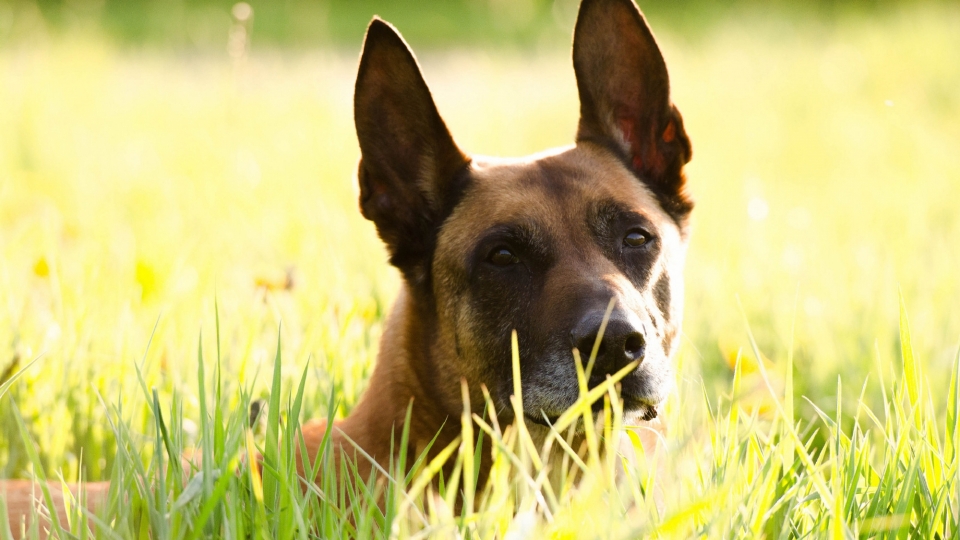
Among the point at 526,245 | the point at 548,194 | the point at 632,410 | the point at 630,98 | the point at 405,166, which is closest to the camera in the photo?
the point at 632,410

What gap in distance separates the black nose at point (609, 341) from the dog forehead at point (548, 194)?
19.4 inches

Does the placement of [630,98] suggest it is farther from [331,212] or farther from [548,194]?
[331,212]

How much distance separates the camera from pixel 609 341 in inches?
95.2

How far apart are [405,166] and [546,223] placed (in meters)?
0.59

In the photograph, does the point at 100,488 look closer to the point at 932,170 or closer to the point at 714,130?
the point at 932,170

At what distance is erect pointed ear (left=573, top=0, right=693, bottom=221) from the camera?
309cm

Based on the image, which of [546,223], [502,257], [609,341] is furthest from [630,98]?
[609,341]

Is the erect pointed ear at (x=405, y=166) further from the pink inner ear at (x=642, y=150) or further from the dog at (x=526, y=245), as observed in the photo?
the pink inner ear at (x=642, y=150)

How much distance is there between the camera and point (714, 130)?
9.04 metres

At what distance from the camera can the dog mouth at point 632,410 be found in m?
2.59

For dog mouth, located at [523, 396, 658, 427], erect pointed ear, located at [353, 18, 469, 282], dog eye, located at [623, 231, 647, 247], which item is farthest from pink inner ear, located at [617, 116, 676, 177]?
dog mouth, located at [523, 396, 658, 427]

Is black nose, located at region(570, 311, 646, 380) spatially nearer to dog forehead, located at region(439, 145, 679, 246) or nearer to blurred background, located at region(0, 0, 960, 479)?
blurred background, located at region(0, 0, 960, 479)

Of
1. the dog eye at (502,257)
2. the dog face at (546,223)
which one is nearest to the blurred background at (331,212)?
the dog face at (546,223)

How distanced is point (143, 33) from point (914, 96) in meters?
15.3
